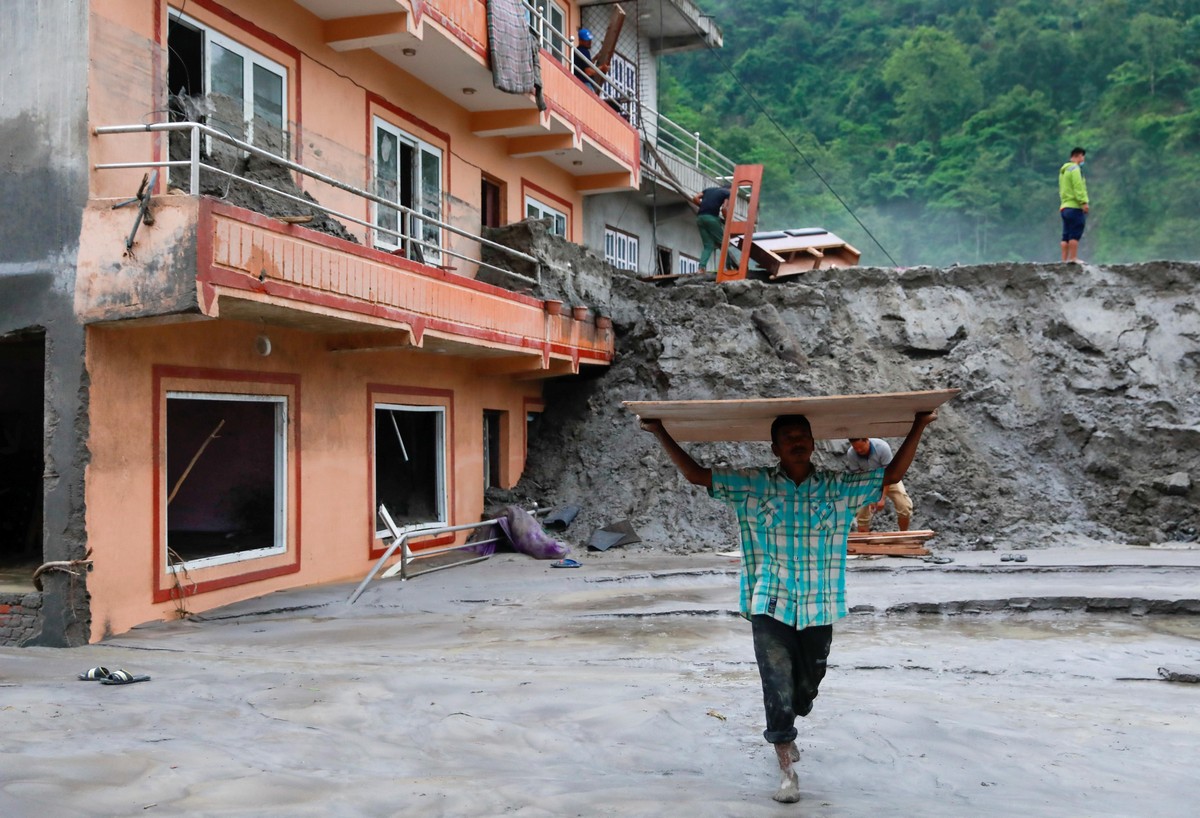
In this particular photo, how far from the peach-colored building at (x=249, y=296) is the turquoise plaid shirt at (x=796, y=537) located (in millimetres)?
4869

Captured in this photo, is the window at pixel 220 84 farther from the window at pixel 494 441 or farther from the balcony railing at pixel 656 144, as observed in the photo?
the balcony railing at pixel 656 144

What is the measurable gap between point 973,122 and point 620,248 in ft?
104


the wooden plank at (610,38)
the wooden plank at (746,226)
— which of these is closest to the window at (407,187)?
the wooden plank at (746,226)

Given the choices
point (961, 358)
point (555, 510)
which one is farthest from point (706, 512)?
point (961, 358)

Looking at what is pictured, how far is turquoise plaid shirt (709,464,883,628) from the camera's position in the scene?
457 cm

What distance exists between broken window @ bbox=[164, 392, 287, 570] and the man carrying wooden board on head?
6782 mm

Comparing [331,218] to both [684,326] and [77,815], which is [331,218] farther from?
Result: [77,815]

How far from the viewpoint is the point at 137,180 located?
28.4 ft

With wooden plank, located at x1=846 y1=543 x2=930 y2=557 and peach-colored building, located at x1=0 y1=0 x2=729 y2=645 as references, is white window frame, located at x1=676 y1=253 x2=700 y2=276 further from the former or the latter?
wooden plank, located at x1=846 y1=543 x2=930 y2=557

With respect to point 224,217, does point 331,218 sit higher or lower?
higher

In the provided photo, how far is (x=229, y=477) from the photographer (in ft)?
41.3

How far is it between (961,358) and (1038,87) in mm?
37881

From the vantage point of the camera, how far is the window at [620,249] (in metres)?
21.5

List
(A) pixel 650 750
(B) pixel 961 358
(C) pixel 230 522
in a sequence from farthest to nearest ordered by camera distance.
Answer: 1. (B) pixel 961 358
2. (C) pixel 230 522
3. (A) pixel 650 750
